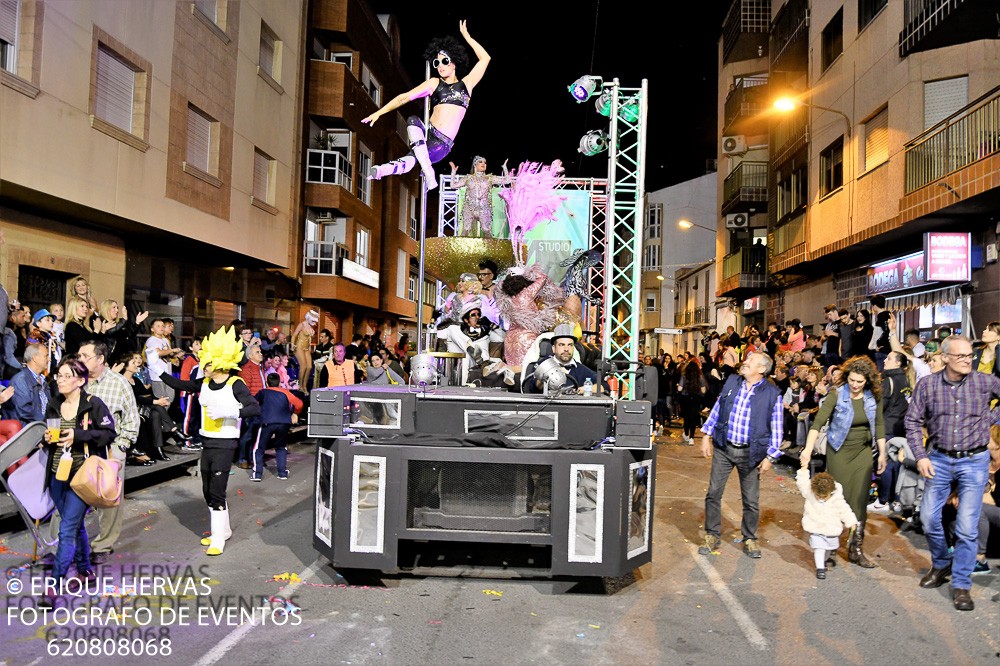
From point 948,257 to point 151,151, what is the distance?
14.8 metres

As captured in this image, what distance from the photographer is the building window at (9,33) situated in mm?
11922

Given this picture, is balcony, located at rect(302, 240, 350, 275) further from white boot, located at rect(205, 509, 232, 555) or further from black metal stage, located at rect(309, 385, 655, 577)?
black metal stage, located at rect(309, 385, 655, 577)

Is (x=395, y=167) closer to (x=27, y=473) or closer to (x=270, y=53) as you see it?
(x=27, y=473)

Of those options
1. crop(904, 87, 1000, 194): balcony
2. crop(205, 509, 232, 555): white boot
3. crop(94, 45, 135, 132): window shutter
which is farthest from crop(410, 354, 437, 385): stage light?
crop(94, 45, 135, 132): window shutter

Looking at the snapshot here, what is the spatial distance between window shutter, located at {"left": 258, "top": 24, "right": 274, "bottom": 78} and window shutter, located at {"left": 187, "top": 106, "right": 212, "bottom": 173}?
4.00 meters

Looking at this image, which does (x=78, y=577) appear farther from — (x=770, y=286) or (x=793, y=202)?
(x=770, y=286)

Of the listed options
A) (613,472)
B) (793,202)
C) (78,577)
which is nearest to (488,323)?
(613,472)

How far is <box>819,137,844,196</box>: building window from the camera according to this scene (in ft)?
69.3

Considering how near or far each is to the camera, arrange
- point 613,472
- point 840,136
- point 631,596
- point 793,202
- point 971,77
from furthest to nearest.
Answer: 1. point 793,202
2. point 840,136
3. point 971,77
4. point 631,596
5. point 613,472

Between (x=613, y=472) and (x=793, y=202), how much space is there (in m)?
22.2

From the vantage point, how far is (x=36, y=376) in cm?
901

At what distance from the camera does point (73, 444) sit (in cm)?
599

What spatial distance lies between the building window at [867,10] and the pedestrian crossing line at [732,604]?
1570cm

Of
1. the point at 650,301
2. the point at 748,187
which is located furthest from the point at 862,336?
the point at 650,301
